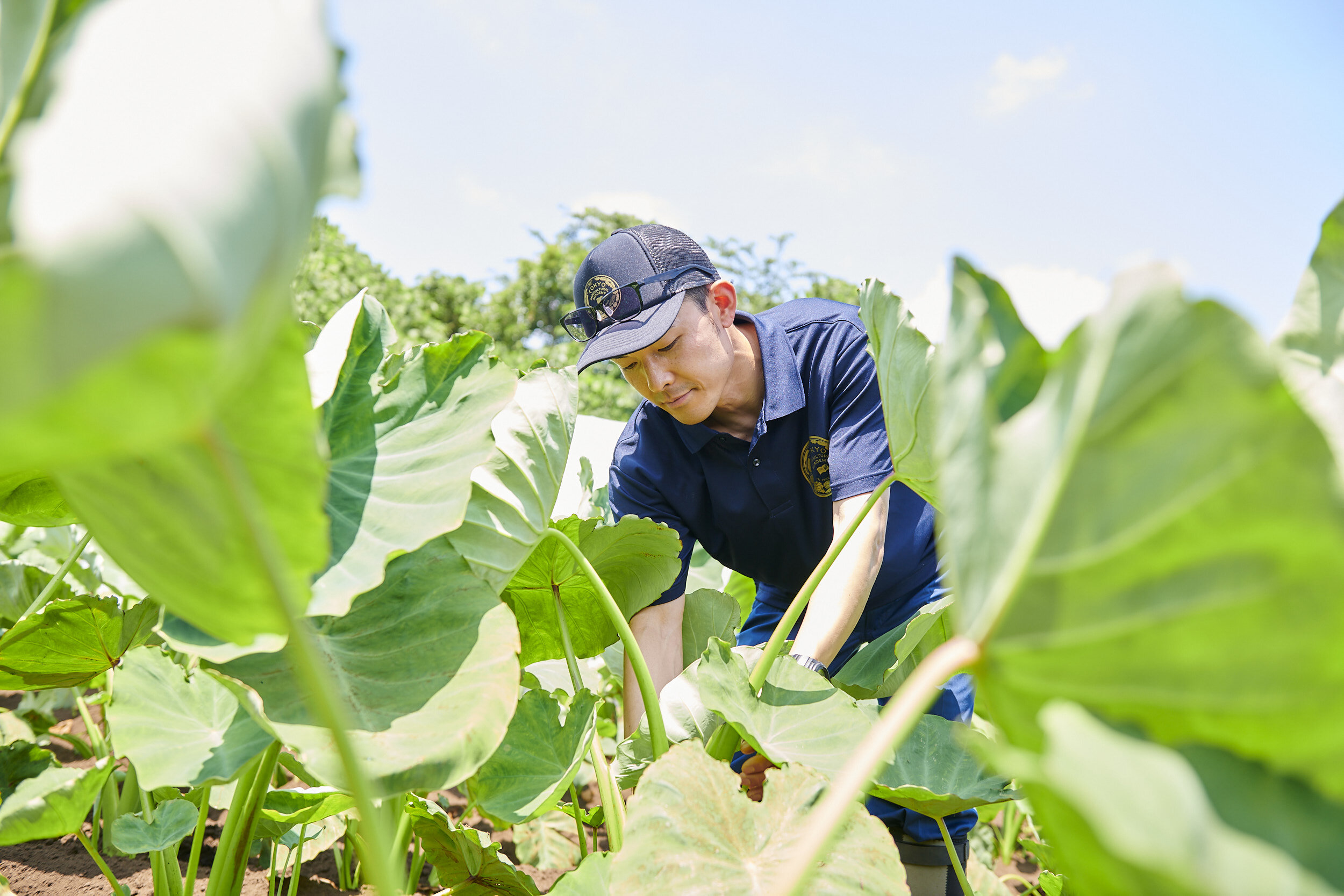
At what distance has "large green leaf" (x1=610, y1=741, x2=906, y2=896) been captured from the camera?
2.20 feet

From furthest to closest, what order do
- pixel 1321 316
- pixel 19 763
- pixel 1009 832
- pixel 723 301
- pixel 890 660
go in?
pixel 1009 832 → pixel 723 301 → pixel 19 763 → pixel 890 660 → pixel 1321 316

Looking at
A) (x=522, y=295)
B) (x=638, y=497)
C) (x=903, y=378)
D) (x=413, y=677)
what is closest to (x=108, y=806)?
(x=638, y=497)

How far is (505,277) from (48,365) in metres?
10.8

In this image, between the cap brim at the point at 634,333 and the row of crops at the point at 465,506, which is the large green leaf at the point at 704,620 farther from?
the row of crops at the point at 465,506

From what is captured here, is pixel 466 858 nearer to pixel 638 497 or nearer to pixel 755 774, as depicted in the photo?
pixel 755 774

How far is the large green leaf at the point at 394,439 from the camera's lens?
0.70m

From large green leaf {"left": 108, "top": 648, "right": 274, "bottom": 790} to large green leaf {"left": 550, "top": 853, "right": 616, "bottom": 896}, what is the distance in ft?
0.99

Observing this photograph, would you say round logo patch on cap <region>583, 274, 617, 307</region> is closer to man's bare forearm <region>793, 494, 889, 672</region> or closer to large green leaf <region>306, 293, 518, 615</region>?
man's bare forearm <region>793, 494, 889, 672</region>

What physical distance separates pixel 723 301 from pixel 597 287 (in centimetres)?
31

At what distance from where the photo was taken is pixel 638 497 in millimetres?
1925

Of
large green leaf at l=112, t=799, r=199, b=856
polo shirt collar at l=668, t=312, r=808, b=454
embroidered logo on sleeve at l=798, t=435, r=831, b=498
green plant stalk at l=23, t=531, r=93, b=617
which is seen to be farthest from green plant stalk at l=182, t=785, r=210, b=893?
embroidered logo on sleeve at l=798, t=435, r=831, b=498

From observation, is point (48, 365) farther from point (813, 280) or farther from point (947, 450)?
point (813, 280)

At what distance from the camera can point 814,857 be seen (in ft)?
1.30

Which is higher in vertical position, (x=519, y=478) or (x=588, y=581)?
(x=519, y=478)
